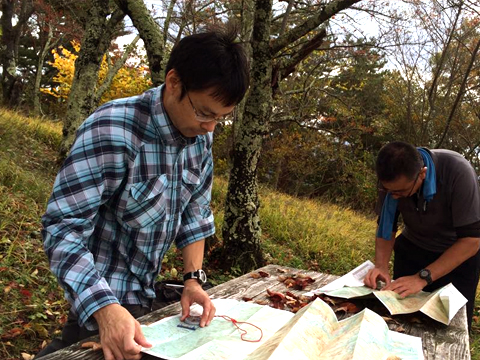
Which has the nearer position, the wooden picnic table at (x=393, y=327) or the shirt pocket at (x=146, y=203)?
the wooden picnic table at (x=393, y=327)

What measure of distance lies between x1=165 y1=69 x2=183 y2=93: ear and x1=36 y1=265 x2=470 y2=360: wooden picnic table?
3.10 ft

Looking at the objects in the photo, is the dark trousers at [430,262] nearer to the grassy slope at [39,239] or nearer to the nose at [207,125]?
the grassy slope at [39,239]

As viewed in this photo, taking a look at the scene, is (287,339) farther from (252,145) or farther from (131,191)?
(252,145)

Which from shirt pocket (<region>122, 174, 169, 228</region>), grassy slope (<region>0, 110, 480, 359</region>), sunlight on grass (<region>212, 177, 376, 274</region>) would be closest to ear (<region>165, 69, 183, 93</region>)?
shirt pocket (<region>122, 174, 169, 228</region>)

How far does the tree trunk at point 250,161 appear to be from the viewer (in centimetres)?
474

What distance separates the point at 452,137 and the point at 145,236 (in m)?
13.2

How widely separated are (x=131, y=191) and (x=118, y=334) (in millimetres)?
524

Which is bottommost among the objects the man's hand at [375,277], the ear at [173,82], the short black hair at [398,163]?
the man's hand at [375,277]

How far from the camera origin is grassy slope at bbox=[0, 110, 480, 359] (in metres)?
3.29

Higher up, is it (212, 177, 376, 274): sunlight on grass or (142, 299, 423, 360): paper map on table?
(142, 299, 423, 360): paper map on table

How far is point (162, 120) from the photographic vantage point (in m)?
1.73

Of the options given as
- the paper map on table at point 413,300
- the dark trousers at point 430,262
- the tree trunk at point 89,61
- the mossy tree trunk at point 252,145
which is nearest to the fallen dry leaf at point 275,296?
the paper map on table at point 413,300

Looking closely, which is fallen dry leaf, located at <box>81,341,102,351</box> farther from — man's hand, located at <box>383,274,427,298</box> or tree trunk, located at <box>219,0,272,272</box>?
tree trunk, located at <box>219,0,272,272</box>

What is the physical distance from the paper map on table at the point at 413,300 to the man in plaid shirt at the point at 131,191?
0.94m
